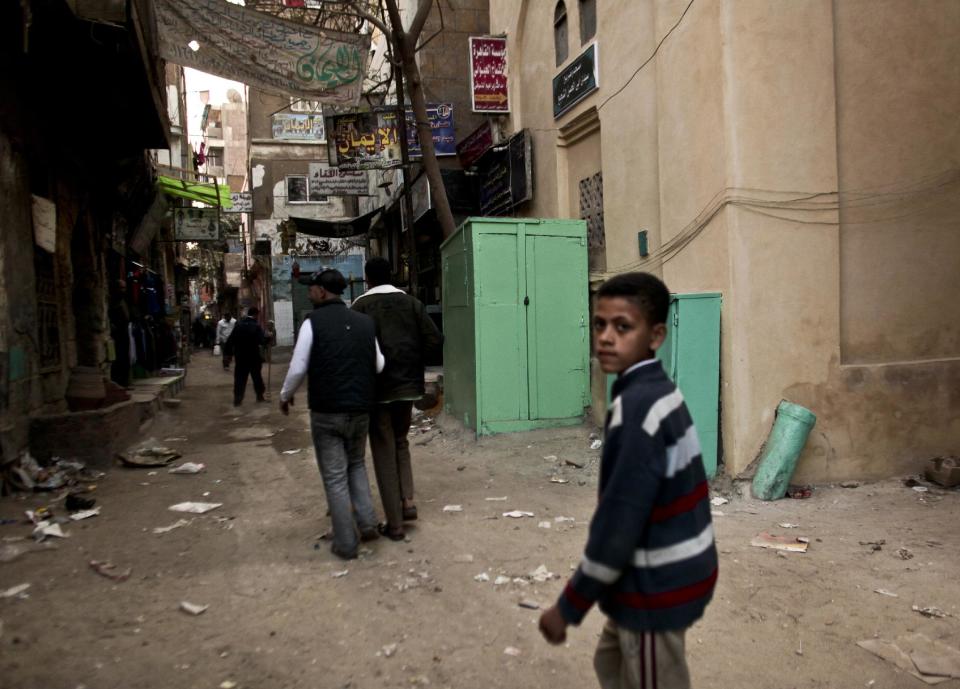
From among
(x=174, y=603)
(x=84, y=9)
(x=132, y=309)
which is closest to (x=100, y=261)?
(x=132, y=309)

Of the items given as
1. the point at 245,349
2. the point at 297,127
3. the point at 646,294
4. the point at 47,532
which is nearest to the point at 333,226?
the point at 245,349

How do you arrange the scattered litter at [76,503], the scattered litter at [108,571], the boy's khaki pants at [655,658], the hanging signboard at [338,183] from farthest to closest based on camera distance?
1. the hanging signboard at [338,183]
2. the scattered litter at [76,503]
3. the scattered litter at [108,571]
4. the boy's khaki pants at [655,658]

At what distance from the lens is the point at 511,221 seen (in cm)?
749

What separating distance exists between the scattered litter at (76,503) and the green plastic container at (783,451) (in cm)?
544

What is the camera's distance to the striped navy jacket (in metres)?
1.61

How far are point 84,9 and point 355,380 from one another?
4.77 m

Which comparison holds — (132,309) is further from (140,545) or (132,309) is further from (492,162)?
(140,545)

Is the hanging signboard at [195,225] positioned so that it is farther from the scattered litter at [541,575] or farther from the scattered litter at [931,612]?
the scattered litter at [931,612]

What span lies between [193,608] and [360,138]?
9872 mm

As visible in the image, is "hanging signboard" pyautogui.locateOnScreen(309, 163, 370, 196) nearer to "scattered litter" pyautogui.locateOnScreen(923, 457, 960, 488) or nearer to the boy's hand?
"scattered litter" pyautogui.locateOnScreen(923, 457, 960, 488)

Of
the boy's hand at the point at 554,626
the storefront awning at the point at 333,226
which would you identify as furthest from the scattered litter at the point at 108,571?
the storefront awning at the point at 333,226

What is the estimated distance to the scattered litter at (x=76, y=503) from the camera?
5457 millimetres

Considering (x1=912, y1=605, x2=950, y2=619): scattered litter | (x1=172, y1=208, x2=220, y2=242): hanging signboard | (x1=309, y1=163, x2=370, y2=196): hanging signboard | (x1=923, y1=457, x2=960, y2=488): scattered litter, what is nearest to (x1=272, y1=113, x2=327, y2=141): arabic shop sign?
(x1=309, y1=163, x2=370, y2=196): hanging signboard

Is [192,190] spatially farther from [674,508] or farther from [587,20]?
[674,508]
